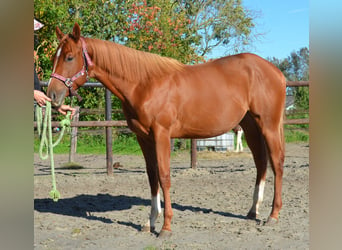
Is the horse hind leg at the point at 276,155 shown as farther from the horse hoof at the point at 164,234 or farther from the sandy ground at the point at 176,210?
the horse hoof at the point at 164,234

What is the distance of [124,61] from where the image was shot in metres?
3.50

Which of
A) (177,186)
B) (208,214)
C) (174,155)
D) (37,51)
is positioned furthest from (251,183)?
(37,51)

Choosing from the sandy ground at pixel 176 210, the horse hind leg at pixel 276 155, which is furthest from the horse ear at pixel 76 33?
the horse hind leg at pixel 276 155

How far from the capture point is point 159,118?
11.3ft

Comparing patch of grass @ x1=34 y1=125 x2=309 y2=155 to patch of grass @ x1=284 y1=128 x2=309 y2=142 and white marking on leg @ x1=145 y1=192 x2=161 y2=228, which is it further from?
white marking on leg @ x1=145 y1=192 x2=161 y2=228

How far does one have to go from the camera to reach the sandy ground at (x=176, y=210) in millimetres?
3324

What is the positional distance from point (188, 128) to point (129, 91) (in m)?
0.65

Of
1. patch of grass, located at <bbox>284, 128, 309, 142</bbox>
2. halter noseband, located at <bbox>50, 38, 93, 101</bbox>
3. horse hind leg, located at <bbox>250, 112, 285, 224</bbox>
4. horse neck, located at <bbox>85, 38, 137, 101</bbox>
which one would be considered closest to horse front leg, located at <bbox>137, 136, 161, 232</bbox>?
horse neck, located at <bbox>85, 38, 137, 101</bbox>

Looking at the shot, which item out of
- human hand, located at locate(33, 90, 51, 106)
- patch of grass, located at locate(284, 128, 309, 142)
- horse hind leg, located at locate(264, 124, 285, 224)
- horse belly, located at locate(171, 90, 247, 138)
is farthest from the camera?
patch of grass, located at locate(284, 128, 309, 142)

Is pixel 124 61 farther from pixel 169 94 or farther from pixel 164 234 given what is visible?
pixel 164 234

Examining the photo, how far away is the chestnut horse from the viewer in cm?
340

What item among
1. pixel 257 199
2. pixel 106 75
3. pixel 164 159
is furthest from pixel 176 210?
pixel 106 75
